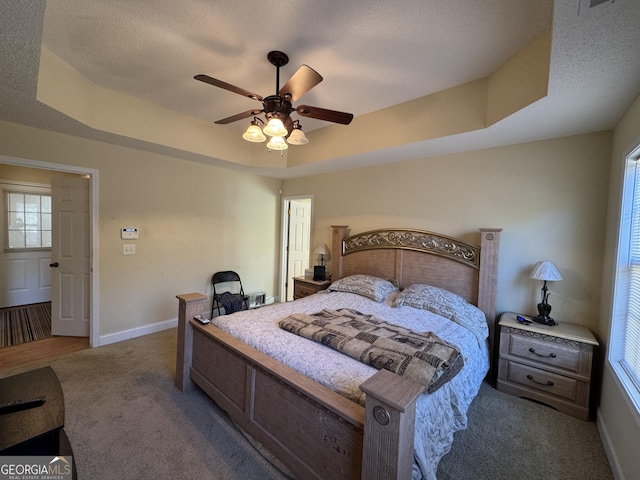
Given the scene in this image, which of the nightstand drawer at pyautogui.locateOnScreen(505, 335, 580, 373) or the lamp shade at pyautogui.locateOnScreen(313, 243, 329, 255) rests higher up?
the lamp shade at pyautogui.locateOnScreen(313, 243, 329, 255)

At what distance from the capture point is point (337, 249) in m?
3.93

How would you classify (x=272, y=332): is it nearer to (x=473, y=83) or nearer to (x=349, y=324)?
(x=349, y=324)

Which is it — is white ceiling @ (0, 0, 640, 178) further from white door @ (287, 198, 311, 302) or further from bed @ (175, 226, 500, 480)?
white door @ (287, 198, 311, 302)

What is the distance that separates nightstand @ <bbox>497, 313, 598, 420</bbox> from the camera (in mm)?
2141

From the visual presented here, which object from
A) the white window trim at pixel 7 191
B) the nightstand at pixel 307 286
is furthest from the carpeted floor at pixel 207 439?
the white window trim at pixel 7 191

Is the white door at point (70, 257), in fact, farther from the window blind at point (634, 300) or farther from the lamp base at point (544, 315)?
the window blind at point (634, 300)

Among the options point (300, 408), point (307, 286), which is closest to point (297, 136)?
point (300, 408)

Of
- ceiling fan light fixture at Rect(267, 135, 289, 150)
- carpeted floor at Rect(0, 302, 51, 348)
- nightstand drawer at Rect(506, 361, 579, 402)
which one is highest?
ceiling fan light fixture at Rect(267, 135, 289, 150)

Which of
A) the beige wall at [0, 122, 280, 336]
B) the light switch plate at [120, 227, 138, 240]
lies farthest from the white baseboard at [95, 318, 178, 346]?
the light switch plate at [120, 227, 138, 240]

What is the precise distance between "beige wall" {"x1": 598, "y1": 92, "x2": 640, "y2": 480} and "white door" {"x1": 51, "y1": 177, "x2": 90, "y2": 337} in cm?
505

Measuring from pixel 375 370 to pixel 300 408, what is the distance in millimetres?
471

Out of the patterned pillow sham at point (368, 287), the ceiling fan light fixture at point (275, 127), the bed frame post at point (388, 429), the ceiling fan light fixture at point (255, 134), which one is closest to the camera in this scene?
the bed frame post at point (388, 429)

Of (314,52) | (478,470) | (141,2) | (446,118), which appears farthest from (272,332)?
(446,118)

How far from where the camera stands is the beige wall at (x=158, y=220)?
3089 millimetres
